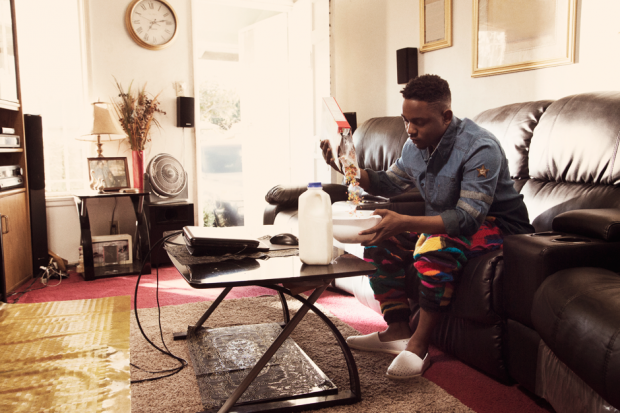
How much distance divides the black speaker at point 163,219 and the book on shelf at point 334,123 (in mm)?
2302

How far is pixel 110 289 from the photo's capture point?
3125mm

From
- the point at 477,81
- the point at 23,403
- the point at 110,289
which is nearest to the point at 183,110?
the point at 110,289

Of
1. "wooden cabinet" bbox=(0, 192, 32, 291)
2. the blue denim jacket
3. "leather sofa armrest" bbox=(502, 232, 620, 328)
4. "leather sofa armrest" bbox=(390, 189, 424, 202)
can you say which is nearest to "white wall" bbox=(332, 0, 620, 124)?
"leather sofa armrest" bbox=(390, 189, 424, 202)

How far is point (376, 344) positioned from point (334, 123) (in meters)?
0.90

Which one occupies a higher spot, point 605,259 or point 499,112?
point 499,112

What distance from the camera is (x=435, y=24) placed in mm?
3168

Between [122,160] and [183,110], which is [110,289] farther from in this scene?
[183,110]

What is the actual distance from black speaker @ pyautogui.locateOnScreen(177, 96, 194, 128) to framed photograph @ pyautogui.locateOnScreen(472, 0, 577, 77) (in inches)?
90.8

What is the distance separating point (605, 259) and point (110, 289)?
277cm

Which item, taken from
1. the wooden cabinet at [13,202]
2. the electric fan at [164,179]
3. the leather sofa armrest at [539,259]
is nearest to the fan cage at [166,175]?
the electric fan at [164,179]

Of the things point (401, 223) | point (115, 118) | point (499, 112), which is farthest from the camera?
point (115, 118)

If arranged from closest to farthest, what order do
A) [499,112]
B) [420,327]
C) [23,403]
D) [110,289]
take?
[23,403] → [420,327] → [499,112] → [110,289]

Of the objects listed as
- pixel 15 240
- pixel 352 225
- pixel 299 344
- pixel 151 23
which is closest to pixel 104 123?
pixel 15 240

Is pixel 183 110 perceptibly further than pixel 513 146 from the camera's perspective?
Yes
